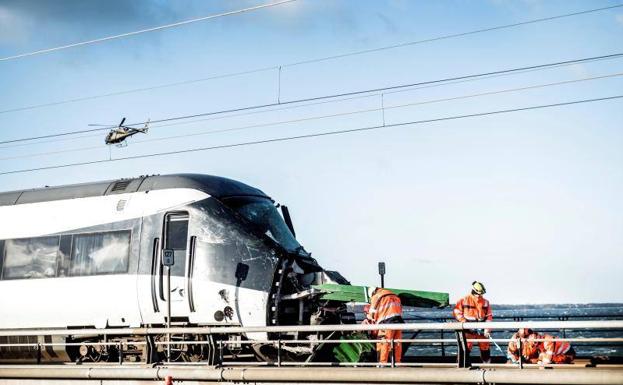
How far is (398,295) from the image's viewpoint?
13.7 metres

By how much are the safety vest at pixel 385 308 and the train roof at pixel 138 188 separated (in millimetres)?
3837

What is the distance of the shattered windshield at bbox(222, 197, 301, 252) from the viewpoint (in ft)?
49.3

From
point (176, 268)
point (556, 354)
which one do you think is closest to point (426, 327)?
point (556, 354)

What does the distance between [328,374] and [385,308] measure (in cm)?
284

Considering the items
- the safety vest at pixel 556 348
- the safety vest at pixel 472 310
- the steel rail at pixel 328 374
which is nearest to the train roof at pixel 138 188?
the steel rail at pixel 328 374

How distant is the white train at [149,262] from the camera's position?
46.4ft

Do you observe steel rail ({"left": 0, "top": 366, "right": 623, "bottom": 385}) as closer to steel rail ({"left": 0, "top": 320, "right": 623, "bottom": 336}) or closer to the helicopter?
steel rail ({"left": 0, "top": 320, "right": 623, "bottom": 336})

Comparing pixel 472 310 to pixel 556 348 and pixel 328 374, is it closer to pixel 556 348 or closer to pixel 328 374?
pixel 556 348

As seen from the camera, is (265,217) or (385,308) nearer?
(385,308)

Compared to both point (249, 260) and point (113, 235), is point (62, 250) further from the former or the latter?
point (249, 260)

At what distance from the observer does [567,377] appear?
8.91 metres

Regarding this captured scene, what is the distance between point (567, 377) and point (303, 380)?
11.8ft

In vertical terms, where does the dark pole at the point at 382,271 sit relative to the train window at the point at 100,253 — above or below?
below

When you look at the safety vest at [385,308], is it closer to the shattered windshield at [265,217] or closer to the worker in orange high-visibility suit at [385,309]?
the worker in orange high-visibility suit at [385,309]
